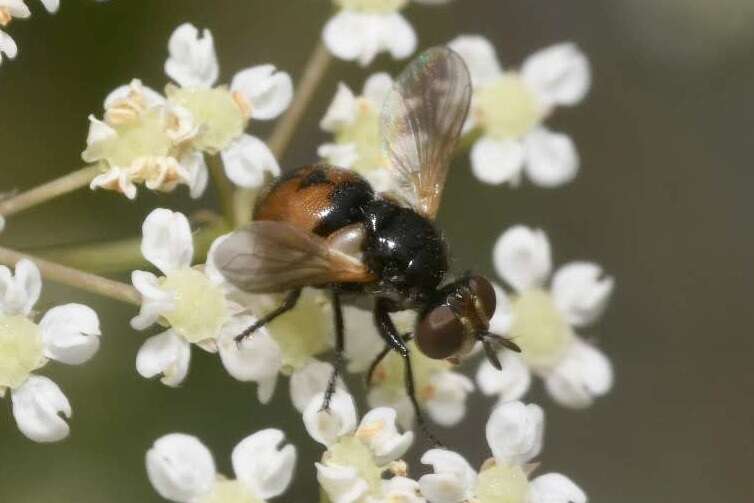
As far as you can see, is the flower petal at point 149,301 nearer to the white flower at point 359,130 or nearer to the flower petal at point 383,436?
the flower petal at point 383,436

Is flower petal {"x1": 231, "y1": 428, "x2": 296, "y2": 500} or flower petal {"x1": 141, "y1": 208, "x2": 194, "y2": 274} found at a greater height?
flower petal {"x1": 141, "y1": 208, "x2": 194, "y2": 274}

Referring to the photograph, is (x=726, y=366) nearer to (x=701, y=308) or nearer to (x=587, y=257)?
(x=701, y=308)

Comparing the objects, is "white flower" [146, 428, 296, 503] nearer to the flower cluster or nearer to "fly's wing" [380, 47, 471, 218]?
the flower cluster

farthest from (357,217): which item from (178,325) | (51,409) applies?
(51,409)

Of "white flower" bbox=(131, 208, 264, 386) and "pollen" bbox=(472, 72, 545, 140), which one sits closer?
"white flower" bbox=(131, 208, 264, 386)

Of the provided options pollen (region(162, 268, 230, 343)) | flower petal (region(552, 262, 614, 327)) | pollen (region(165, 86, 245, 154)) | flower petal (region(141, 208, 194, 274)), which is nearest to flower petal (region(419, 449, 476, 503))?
pollen (region(162, 268, 230, 343))

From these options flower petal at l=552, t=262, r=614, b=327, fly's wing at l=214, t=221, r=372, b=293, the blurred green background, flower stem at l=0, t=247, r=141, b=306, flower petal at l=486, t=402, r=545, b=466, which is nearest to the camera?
fly's wing at l=214, t=221, r=372, b=293

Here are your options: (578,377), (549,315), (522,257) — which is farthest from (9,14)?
(578,377)

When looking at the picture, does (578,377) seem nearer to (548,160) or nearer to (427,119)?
(548,160)
